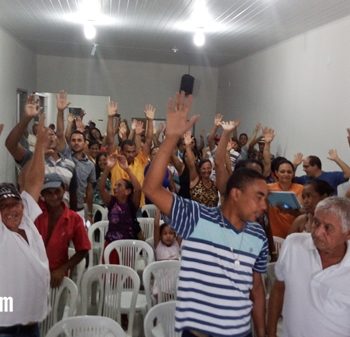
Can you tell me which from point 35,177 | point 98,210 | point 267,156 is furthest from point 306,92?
point 35,177

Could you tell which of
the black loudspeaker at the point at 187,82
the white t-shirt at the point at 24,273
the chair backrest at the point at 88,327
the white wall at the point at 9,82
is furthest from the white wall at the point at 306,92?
the white wall at the point at 9,82

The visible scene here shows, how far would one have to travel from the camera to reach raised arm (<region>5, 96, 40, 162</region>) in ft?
9.06

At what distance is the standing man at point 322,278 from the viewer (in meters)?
1.73

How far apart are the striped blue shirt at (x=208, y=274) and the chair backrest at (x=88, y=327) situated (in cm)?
47

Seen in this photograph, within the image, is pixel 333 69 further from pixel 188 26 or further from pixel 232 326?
pixel 232 326

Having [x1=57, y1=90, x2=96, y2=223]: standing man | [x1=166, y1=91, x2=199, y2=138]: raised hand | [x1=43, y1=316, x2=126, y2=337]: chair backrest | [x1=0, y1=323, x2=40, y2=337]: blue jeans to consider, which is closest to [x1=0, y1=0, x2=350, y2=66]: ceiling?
[x1=57, y1=90, x2=96, y2=223]: standing man

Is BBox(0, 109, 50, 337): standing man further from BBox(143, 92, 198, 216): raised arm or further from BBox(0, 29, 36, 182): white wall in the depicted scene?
BBox(0, 29, 36, 182): white wall

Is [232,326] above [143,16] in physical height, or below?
below

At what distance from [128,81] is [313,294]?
365 inches

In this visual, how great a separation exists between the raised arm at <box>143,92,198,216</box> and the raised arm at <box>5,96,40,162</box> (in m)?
1.45

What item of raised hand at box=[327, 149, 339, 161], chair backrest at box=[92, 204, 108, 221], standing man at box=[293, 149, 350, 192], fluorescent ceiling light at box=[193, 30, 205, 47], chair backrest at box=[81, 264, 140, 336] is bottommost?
chair backrest at box=[81, 264, 140, 336]

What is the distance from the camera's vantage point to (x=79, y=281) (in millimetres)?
2969

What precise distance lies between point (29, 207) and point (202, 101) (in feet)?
30.3

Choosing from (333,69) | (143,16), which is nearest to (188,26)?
(143,16)
